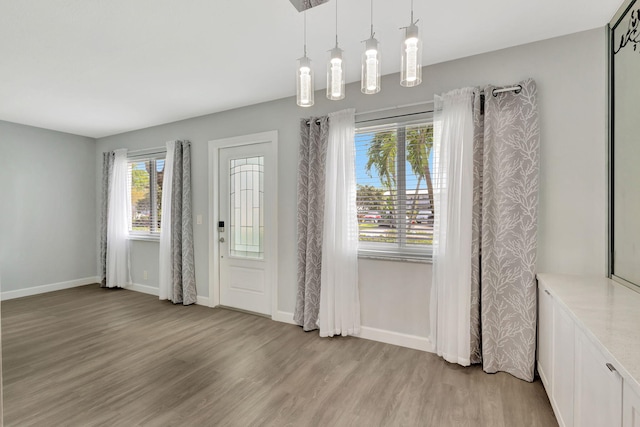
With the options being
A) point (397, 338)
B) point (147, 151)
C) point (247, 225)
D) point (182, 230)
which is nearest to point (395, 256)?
point (397, 338)

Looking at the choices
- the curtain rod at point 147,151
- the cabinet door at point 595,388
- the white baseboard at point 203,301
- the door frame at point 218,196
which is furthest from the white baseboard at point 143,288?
the cabinet door at point 595,388

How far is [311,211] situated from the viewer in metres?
3.30

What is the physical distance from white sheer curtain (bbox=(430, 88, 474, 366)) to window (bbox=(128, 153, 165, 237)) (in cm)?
401

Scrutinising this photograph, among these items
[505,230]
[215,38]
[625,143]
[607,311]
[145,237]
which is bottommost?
[607,311]

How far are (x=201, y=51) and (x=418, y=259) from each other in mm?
2576

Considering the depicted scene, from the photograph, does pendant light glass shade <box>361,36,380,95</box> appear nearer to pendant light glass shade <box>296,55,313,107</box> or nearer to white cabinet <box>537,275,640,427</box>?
pendant light glass shade <box>296,55,313,107</box>

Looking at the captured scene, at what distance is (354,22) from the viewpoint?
2191 mm

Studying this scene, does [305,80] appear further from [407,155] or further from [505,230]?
[505,230]

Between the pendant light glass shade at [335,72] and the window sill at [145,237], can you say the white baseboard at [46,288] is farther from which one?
the pendant light glass shade at [335,72]

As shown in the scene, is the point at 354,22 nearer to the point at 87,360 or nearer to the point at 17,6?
the point at 17,6

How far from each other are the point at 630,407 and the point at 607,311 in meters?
Answer: 0.64

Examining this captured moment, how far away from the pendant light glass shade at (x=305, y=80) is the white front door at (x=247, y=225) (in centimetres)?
191

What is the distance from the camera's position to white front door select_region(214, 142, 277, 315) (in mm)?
3738

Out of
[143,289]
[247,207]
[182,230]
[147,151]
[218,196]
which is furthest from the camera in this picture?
[143,289]
